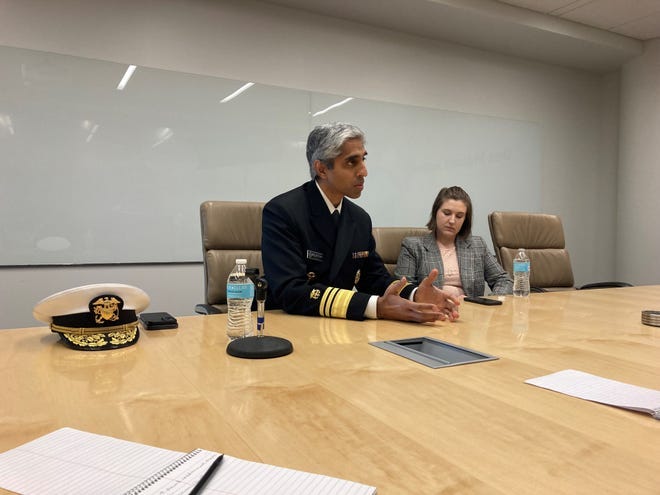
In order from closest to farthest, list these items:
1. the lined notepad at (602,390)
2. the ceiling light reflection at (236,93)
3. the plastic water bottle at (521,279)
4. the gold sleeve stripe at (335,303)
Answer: the lined notepad at (602,390), the gold sleeve stripe at (335,303), the plastic water bottle at (521,279), the ceiling light reflection at (236,93)

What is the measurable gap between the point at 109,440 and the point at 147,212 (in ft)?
9.77

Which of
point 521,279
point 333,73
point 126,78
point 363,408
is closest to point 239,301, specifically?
point 363,408

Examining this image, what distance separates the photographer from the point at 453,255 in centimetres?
284

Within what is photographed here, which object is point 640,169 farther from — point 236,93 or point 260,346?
point 260,346

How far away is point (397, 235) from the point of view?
9.36 feet

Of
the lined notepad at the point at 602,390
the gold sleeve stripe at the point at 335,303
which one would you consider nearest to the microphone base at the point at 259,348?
the gold sleeve stripe at the point at 335,303

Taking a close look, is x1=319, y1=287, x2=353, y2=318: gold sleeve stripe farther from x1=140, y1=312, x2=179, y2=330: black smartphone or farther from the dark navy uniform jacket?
x1=140, y1=312, x2=179, y2=330: black smartphone

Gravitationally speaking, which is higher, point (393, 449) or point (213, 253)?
point (213, 253)

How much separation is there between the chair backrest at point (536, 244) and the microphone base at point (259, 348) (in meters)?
2.15

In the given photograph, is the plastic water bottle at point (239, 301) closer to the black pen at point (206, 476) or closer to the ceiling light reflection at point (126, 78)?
the black pen at point (206, 476)

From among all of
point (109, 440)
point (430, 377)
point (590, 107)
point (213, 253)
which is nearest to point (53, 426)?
point (109, 440)

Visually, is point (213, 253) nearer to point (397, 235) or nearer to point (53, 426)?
point (397, 235)

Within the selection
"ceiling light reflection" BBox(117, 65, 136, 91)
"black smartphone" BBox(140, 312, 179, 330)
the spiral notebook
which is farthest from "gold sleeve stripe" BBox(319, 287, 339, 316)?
"ceiling light reflection" BBox(117, 65, 136, 91)

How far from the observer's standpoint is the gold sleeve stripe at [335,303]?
156 centimetres
